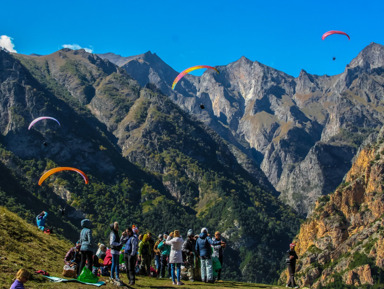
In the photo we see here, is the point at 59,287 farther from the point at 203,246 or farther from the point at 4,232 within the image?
the point at 203,246

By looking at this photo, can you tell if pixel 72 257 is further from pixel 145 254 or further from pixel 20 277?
pixel 20 277

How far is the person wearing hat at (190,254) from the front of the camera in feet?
105

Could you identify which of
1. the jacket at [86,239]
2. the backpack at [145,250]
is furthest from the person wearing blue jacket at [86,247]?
the backpack at [145,250]

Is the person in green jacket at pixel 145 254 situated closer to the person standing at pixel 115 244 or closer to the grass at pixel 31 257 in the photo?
the grass at pixel 31 257

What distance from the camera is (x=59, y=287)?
2303 cm

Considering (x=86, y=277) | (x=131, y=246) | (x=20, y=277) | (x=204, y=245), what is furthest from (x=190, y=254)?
(x=20, y=277)

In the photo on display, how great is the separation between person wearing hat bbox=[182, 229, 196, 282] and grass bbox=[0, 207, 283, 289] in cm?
214

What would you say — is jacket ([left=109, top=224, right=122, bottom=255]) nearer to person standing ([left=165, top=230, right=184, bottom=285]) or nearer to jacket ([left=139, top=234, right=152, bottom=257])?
person standing ([left=165, top=230, right=184, bottom=285])

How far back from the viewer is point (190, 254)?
3366cm

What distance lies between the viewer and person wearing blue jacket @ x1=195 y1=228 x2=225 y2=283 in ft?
104

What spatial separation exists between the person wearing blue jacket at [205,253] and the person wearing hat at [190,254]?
66 cm

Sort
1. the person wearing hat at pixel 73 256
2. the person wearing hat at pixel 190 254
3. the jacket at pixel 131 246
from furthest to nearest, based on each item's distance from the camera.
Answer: the person wearing hat at pixel 190 254, the person wearing hat at pixel 73 256, the jacket at pixel 131 246

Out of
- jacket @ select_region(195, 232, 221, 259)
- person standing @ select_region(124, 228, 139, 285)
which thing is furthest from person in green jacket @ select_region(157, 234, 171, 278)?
person standing @ select_region(124, 228, 139, 285)

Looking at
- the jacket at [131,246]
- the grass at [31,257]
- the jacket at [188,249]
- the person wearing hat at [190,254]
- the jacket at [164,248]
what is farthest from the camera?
the jacket at [164,248]
